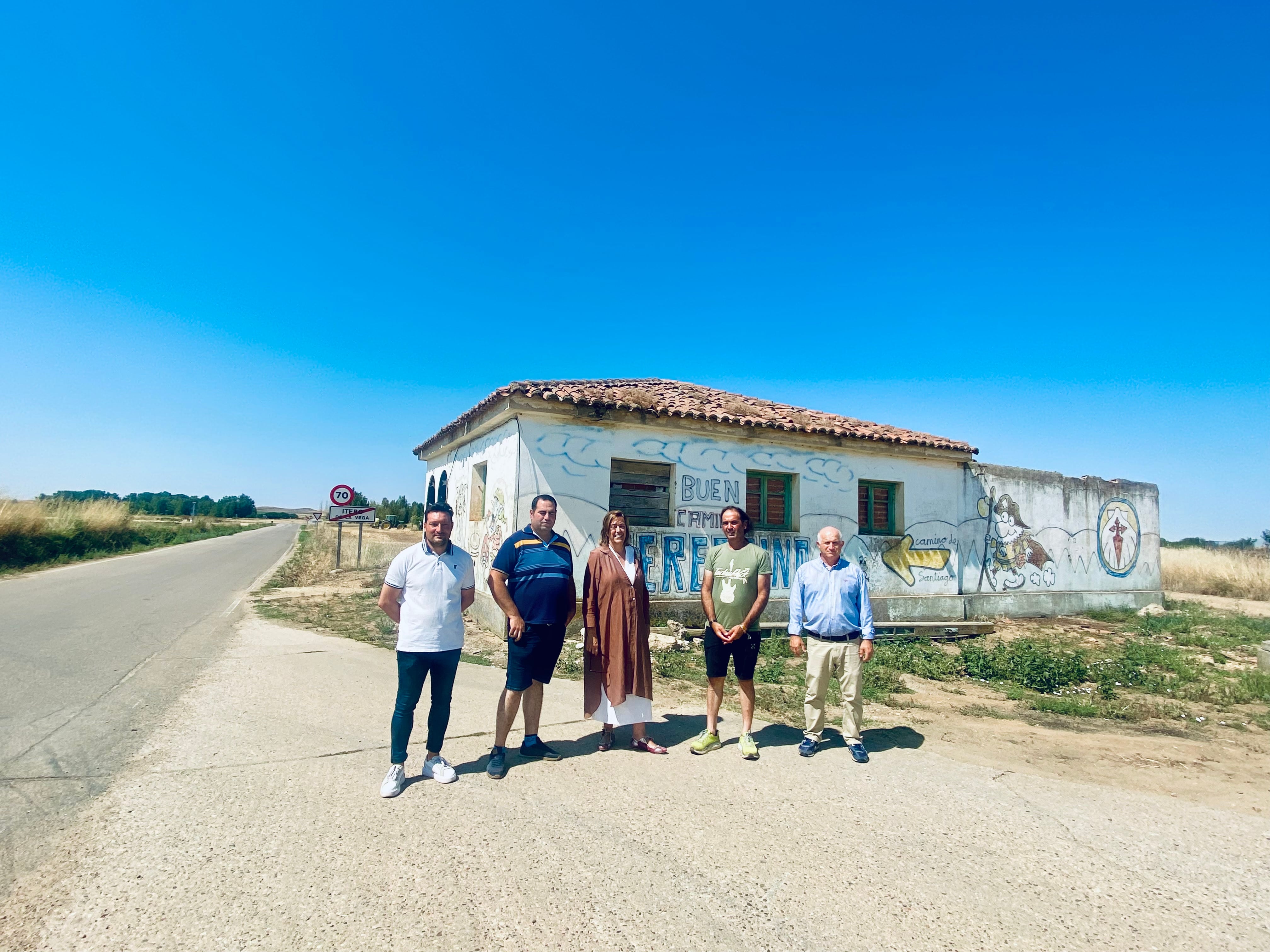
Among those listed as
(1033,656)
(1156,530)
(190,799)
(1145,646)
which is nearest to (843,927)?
(190,799)

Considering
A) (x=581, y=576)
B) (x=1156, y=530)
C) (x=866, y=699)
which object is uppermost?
(x=1156, y=530)

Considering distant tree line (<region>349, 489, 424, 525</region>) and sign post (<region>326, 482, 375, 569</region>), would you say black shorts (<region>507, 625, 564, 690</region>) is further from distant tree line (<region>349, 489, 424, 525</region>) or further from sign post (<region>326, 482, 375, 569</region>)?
distant tree line (<region>349, 489, 424, 525</region>)

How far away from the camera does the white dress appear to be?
4.59 metres

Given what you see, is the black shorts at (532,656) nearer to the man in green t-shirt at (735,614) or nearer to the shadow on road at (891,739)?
the man in green t-shirt at (735,614)

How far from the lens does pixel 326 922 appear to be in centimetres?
250

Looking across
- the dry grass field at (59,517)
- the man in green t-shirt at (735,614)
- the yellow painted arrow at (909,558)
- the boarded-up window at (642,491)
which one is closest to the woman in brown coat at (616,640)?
the man in green t-shirt at (735,614)

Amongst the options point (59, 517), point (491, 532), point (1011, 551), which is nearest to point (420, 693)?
point (491, 532)

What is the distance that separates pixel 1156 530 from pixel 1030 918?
654 inches

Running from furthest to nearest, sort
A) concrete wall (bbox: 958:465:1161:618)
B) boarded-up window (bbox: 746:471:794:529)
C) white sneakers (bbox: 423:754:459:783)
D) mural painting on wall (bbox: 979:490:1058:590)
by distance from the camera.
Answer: mural painting on wall (bbox: 979:490:1058:590)
concrete wall (bbox: 958:465:1161:618)
boarded-up window (bbox: 746:471:794:529)
white sneakers (bbox: 423:754:459:783)

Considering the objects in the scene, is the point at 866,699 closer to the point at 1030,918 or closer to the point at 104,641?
the point at 1030,918

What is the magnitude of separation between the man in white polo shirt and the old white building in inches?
189

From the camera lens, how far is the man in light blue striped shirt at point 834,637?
4711 mm

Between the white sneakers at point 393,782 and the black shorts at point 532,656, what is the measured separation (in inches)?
31.6

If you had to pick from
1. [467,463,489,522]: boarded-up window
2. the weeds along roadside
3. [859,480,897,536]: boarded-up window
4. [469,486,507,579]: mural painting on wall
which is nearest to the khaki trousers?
[469,486,507,579]: mural painting on wall
